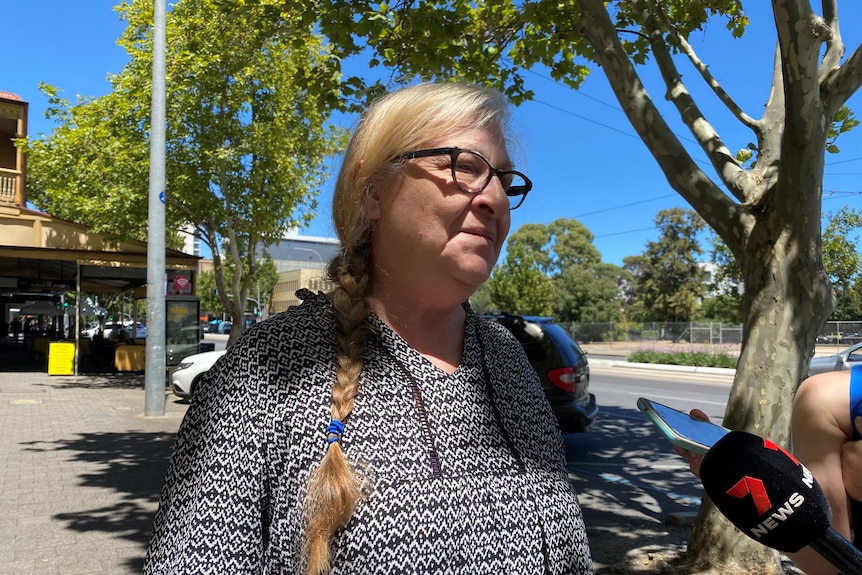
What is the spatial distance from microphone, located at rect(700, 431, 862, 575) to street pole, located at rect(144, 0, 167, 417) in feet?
35.0

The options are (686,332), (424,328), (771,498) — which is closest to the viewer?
(771,498)

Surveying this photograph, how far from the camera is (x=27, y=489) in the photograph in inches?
247

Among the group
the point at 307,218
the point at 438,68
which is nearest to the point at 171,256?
the point at 307,218

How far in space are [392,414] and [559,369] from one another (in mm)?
7527

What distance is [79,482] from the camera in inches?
260

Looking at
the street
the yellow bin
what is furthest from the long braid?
the yellow bin

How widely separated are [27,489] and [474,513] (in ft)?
21.4

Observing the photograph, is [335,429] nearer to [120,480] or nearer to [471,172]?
[471,172]

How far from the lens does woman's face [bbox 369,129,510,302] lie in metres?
1.32

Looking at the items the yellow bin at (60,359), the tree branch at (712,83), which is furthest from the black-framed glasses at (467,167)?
the yellow bin at (60,359)

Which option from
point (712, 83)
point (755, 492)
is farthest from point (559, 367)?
point (755, 492)

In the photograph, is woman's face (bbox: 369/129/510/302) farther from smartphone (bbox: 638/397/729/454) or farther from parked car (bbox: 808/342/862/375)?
parked car (bbox: 808/342/862/375)

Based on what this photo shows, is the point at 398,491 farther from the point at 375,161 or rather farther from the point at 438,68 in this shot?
the point at 438,68

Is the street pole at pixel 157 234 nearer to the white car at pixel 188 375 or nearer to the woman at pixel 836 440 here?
the white car at pixel 188 375
